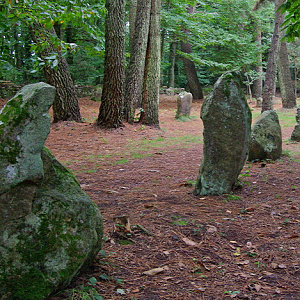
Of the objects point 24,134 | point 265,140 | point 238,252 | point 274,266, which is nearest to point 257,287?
point 274,266

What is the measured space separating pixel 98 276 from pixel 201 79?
3164 centimetres

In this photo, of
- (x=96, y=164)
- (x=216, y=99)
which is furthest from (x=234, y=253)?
(x=96, y=164)

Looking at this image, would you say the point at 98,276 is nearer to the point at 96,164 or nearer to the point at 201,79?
the point at 96,164

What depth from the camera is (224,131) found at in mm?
4953

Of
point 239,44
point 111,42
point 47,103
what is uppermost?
point 239,44

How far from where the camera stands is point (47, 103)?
8.05ft

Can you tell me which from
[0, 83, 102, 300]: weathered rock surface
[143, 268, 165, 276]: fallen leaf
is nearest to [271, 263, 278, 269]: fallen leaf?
[143, 268, 165, 276]: fallen leaf

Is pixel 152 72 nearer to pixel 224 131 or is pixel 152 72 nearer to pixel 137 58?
pixel 137 58

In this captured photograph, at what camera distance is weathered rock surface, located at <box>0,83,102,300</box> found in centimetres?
215

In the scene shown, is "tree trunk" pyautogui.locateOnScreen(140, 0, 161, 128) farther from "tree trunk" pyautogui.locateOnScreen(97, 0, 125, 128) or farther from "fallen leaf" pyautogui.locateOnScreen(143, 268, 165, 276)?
"fallen leaf" pyautogui.locateOnScreen(143, 268, 165, 276)

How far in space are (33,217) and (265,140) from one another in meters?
6.39

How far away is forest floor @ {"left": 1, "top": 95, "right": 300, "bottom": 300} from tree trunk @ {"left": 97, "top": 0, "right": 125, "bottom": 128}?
279 centimetres

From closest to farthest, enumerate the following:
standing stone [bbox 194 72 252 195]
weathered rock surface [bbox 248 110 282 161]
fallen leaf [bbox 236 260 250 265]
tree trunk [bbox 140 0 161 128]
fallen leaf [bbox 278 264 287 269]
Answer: fallen leaf [bbox 278 264 287 269] < fallen leaf [bbox 236 260 250 265] < standing stone [bbox 194 72 252 195] < weathered rock surface [bbox 248 110 282 161] < tree trunk [bbox 140 0 161 128]

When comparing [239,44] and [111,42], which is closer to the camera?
[111,42]
